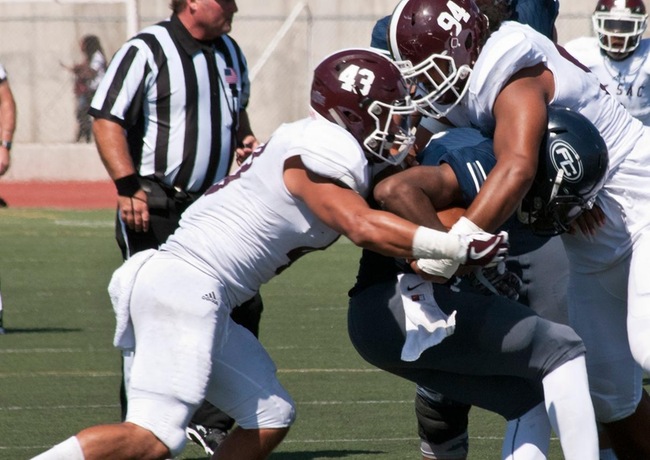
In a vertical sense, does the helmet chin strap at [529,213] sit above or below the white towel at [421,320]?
above

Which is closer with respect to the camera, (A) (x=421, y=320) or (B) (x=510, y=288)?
(A) (x=421, y=320)

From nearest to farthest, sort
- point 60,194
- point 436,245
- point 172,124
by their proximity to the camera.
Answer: point 436,245
point 172,124
point 60,194

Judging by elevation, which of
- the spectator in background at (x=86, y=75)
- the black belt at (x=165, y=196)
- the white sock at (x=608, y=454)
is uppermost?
the black belt at (x=165, y=196)

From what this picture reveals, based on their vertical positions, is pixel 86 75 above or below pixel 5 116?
below

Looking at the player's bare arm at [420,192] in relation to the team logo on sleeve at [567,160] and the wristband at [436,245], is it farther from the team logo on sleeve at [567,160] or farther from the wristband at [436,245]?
the team logo on sleeve at [567,160]

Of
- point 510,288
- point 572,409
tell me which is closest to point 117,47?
point 510,288

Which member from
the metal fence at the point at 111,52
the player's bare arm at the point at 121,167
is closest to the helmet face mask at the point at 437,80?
the player's bare arm at the point at 121,167

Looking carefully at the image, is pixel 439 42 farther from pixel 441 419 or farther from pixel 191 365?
pixel 441 419

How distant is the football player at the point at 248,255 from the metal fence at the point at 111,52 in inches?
641

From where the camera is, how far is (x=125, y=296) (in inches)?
162

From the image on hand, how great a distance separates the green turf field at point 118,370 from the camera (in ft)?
18.3

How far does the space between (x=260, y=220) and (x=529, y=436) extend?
3.37 ft

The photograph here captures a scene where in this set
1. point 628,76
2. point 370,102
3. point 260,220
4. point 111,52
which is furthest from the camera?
point 111,52

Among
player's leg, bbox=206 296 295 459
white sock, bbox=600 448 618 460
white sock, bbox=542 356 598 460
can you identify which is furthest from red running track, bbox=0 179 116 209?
white sock, bbox=542 356 598 460
